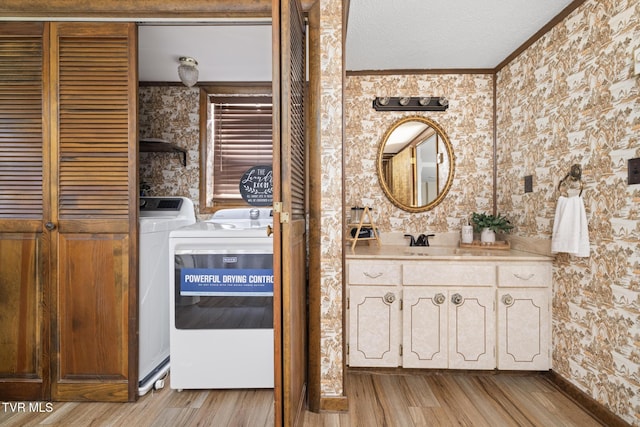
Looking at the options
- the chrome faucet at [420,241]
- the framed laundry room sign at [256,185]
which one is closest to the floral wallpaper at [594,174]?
the chrome faucet at [420,241]

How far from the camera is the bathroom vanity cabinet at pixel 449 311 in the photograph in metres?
2.25

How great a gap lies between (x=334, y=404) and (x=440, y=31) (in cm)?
252

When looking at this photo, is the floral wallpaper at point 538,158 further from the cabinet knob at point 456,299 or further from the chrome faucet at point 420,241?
the cabinet knob at point 456,299

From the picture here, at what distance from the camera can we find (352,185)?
116 inches

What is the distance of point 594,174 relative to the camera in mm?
1896

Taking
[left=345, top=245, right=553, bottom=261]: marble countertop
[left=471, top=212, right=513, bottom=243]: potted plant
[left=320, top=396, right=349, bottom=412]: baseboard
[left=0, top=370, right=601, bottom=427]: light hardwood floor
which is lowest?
[left=0, top=370, right=601, bottom=427]: light hardwood floor

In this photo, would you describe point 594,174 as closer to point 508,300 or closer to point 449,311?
point 508,300

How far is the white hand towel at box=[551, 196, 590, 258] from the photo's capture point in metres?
1.92

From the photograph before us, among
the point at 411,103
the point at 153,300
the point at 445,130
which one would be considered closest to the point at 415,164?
the point at 445,130

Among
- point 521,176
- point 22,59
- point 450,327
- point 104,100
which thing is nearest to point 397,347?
point 450,327

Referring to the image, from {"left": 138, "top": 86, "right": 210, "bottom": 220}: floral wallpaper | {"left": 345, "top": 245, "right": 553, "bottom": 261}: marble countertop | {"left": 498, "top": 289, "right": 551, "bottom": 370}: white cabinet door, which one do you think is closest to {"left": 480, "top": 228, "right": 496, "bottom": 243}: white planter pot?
{"left": 345, "top": 245, "right": 553, "bottom": 261}: marble countertop

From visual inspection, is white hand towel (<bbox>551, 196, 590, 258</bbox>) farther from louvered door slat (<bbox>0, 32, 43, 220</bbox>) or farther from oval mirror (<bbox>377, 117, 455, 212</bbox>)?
louvered door slat (<bbox>0, 32, 43, 220</bbox>)

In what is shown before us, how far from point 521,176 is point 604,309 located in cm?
111

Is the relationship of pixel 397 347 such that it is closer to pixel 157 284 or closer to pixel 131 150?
pixel 157 284
